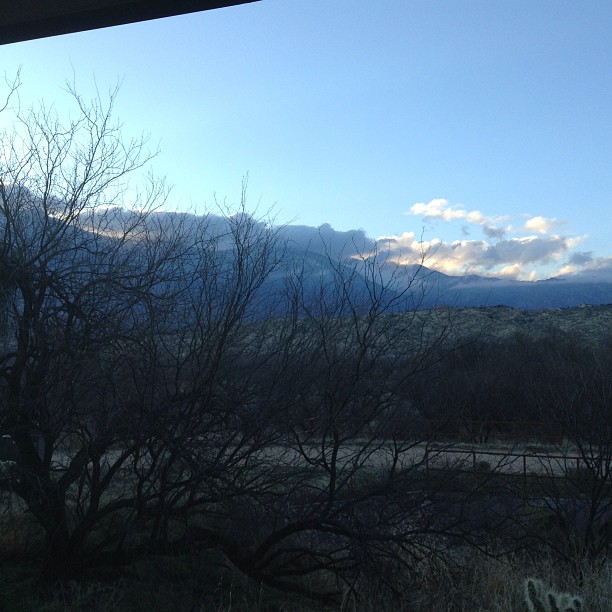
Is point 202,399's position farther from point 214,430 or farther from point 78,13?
point 78,13

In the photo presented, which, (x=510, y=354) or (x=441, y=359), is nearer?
(x=441, y=359)

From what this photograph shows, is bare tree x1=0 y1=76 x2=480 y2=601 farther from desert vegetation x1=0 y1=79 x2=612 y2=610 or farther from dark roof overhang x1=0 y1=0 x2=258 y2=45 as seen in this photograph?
dark roof overhang x1=0 y1=0 x2=258 y2=45

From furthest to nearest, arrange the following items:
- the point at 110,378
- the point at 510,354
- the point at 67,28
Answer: the point at 510,354 → the point at 110,378 → the point at 67,28

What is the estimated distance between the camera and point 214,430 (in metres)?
7.17

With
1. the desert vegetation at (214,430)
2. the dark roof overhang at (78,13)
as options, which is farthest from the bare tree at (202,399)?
the dark roof overhang at (78,13)

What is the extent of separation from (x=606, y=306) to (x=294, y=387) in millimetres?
58015

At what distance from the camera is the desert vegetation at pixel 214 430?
6871 millimetres

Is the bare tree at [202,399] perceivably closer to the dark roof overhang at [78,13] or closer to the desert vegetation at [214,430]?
the desert vegetation at [214,430]

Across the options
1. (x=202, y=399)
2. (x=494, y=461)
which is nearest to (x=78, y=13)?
(x=202, y=399)

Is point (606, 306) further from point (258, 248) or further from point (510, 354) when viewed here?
point (258, 248)

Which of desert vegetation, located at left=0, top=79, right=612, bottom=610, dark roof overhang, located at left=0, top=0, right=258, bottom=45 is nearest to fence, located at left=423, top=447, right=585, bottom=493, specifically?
desert vegetation, located at left=0, top=79, right=612, bottom=610

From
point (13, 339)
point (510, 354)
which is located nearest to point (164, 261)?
point (13, 339)

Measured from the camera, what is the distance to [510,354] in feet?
103

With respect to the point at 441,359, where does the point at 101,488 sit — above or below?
below
